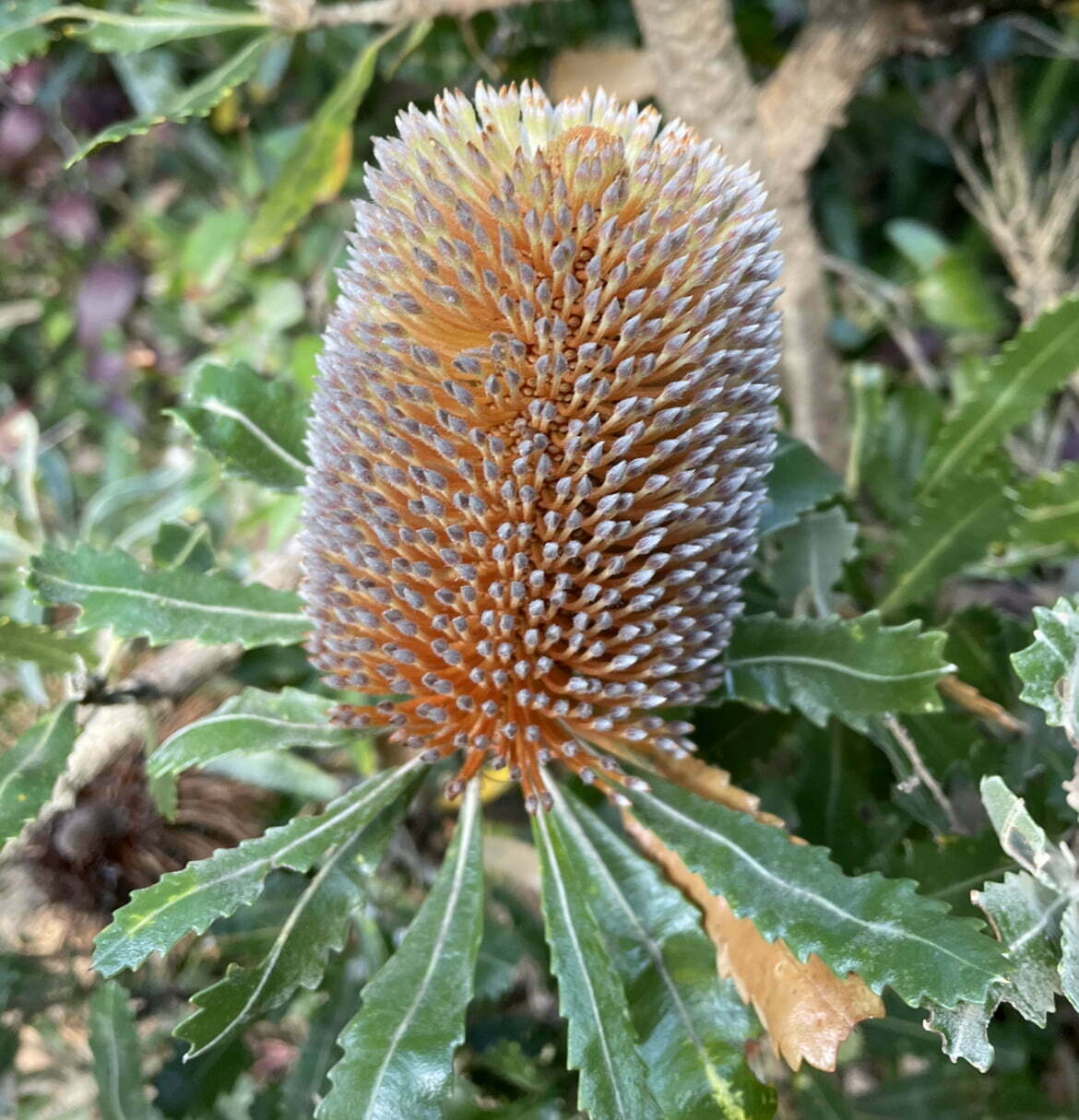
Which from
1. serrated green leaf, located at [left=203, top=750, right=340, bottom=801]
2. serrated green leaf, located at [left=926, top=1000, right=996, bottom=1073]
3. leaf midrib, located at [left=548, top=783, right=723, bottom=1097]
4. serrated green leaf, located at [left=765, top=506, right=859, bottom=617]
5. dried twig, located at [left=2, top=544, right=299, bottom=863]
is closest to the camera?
serrated green leaf, located at [left=926, top=1000, right=996, bottom=1073]

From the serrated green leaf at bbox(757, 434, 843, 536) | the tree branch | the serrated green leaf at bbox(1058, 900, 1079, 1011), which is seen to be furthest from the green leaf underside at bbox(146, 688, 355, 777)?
the tree branch

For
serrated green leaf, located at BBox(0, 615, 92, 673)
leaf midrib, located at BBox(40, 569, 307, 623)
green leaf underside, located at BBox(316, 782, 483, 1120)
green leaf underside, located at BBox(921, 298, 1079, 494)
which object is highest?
green leaf underside, located at BBox(921, 298, 1079, 494)

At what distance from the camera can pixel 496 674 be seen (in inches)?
26.8

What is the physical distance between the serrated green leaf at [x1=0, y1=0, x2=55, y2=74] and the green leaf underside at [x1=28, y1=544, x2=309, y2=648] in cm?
53

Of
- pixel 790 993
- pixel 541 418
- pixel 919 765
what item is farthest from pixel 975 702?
pixel 541 418

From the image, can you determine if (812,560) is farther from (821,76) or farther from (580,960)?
(821,76)

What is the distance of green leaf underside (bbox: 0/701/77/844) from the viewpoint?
28.8 inches

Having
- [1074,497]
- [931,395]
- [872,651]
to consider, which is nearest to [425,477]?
[872,651]

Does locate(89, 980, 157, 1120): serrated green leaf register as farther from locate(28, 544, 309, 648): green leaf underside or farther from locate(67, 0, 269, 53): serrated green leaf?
locate(67, 0, 269, 53): serrated green leaf

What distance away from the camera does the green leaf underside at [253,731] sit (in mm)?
763

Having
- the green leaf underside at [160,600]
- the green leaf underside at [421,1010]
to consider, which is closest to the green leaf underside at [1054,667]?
the green leaf underside at [421,1010]

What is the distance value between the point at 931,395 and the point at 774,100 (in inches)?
18.0

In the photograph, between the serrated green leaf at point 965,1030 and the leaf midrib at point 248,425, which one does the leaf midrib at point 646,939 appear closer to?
the serrated green leaf at point 965,1030

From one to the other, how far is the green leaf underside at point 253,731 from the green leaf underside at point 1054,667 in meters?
0.53
